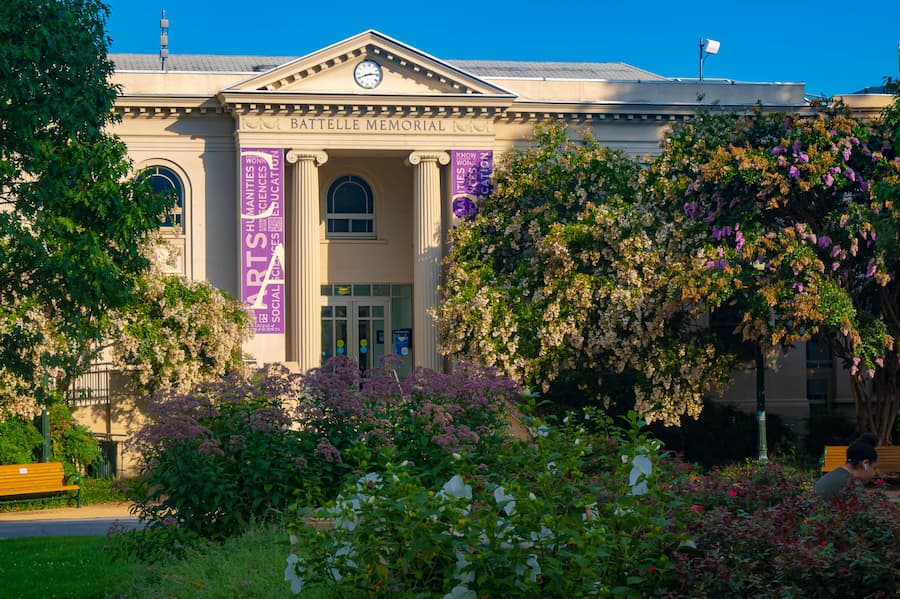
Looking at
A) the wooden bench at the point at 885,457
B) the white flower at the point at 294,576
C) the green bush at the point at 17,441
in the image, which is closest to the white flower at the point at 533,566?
the white flower at the point at 294,576

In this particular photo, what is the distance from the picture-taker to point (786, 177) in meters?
25.9

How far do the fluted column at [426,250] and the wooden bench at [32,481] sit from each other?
12.6 meters

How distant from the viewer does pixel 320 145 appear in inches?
1377

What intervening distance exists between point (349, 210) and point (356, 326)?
3752 mm

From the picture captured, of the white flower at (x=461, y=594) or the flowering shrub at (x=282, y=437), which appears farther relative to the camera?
the flowering shrub at (x=282, y=437)

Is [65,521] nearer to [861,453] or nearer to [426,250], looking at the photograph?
[426,250]

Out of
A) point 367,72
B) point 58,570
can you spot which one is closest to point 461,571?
point 58,570

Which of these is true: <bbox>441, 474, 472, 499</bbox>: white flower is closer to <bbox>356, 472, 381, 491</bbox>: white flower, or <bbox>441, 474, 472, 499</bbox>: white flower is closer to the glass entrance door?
<bbox>356, 472, 381, 491</bbox>: white flower

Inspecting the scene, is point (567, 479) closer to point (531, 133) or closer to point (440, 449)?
point (440, 449)

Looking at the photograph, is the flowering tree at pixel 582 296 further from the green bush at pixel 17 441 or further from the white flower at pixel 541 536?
the white flower at pixel 541 536

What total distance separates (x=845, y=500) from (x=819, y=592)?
52.0 inches

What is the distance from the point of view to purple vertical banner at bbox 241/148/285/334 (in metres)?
34.2

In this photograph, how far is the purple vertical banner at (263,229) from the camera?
34.2 meters

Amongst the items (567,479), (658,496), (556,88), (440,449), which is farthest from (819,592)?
(556,88)
